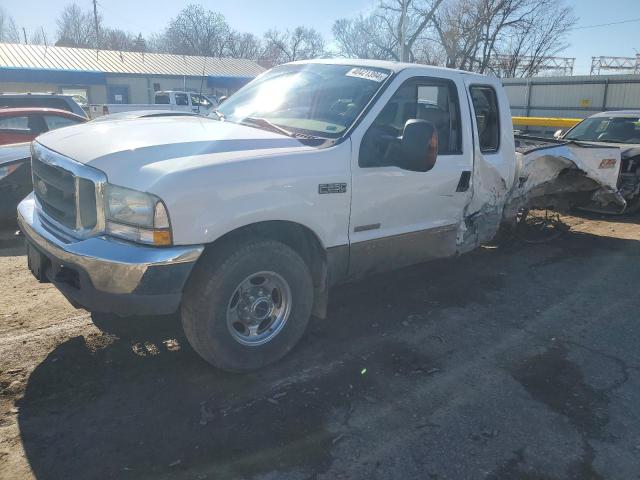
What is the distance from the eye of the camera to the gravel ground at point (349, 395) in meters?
2.59

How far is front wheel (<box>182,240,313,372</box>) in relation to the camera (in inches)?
120

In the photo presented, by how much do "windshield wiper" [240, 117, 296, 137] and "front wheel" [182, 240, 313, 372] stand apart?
2.96ft

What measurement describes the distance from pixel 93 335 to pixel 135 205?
4.87ft

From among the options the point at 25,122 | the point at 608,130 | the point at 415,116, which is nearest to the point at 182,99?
the point at 25,122

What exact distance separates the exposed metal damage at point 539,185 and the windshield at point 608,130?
85.3 inches

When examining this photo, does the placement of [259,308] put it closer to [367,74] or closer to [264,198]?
[264,198]

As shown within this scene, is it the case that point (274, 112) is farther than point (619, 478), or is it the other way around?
point (274, 112)

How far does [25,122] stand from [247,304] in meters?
7.14

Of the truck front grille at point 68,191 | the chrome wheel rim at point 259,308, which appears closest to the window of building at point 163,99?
the truck front grille at point 68,191

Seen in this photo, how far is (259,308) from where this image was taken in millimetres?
3340

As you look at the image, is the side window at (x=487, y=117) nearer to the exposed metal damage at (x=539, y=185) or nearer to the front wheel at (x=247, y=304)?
the exposed metal damage at (x=539, y=185)

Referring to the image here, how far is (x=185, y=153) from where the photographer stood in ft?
9.88

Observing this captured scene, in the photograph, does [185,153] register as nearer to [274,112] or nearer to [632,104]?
[274,112]

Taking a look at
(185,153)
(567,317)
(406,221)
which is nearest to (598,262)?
(567,317)
